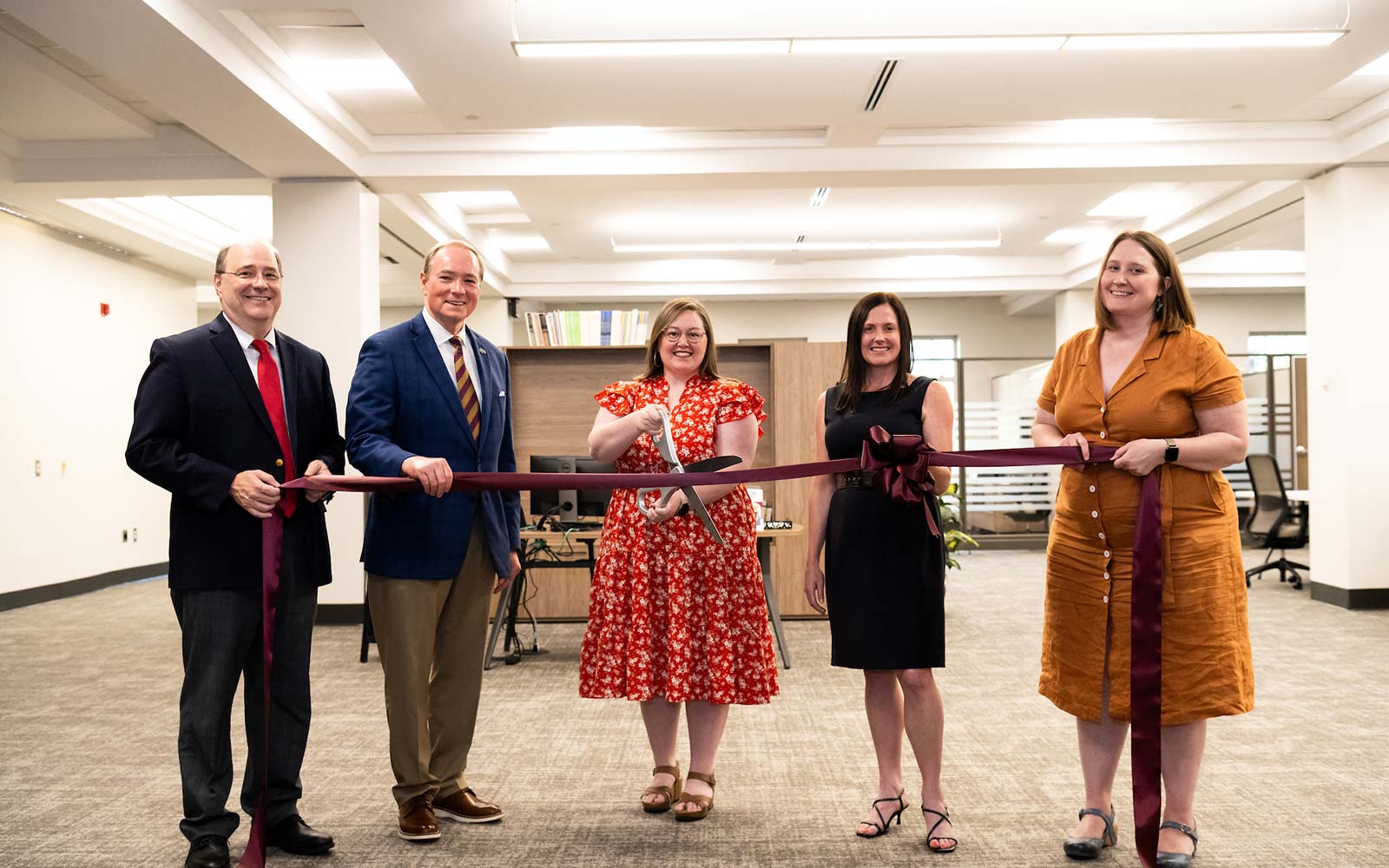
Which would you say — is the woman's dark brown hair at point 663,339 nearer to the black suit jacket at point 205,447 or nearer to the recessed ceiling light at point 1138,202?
the black suit jacket at point 205,447

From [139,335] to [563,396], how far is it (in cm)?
548

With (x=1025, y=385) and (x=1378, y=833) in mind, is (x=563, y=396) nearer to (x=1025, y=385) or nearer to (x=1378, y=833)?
(x=1378, y=833)

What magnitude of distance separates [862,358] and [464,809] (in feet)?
5.94

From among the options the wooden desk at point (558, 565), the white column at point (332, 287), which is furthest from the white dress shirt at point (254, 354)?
the white column at point (332, 287)

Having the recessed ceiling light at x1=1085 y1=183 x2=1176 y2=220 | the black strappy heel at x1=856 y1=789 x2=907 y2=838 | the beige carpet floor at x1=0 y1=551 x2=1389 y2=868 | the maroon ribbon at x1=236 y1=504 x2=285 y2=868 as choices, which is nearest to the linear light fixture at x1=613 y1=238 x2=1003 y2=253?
the recessed ceiling light at x1=1085 y1=183 x2=1176 y2=220

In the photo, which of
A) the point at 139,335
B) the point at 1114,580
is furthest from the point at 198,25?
the point at 139,335

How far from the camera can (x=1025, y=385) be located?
1370 centimetres

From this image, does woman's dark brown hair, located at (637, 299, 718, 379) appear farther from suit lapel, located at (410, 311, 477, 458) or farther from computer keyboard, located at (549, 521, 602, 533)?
computer keyboard, located at (549, 521, 602, 533)

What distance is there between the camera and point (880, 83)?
6078mm

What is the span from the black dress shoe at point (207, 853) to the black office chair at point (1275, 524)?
27.7 ft

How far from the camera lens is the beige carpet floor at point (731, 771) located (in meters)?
2.87

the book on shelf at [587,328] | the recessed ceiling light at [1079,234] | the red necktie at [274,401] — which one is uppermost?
the recessed ceiling light at [1079,234]

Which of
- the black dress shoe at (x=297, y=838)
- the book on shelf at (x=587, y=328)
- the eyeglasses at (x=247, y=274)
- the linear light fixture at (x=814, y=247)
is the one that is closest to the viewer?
the eyeglasses at (x=247, y=274)

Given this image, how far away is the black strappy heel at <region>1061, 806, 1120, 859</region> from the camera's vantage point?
108 inches
